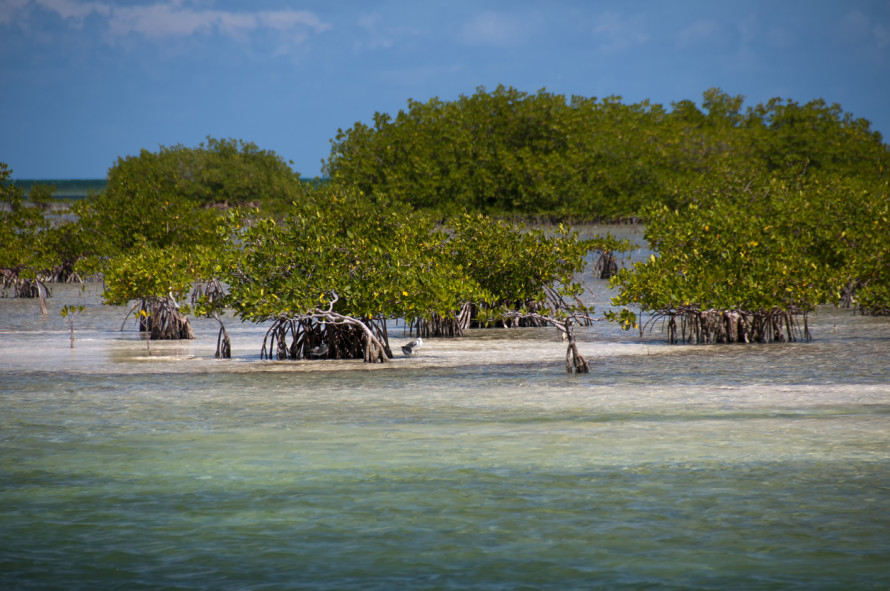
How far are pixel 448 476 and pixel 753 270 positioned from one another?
9475 mm

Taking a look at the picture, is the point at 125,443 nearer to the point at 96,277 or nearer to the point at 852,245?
the point at 852,245

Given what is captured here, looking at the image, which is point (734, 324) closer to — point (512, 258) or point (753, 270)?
point (753, 270)

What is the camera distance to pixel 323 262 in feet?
48.1

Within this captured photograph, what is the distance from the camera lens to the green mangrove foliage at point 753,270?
16.3 meters

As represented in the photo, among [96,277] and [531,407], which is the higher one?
[96,277]

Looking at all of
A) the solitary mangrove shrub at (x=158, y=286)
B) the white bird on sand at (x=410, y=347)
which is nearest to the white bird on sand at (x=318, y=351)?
the white bird on sand at (x=410, y=347)

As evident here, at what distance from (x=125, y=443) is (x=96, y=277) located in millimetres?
29082

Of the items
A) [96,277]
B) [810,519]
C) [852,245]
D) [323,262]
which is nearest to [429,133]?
[96,277]

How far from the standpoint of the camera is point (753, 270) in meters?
16.6

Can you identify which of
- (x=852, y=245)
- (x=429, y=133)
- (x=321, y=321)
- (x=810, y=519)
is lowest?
(x=810, y=519)

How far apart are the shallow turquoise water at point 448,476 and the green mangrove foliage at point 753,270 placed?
1.78 metres

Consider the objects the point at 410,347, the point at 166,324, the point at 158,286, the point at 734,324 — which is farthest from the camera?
the point at 166,324

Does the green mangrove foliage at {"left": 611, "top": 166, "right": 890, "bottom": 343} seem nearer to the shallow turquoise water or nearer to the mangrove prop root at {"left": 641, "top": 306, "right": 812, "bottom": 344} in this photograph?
the mangrove prop root at {"left": 641, "top": 306, "right": 812, "bottom": 344}

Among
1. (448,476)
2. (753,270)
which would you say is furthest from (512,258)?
(448,476)
